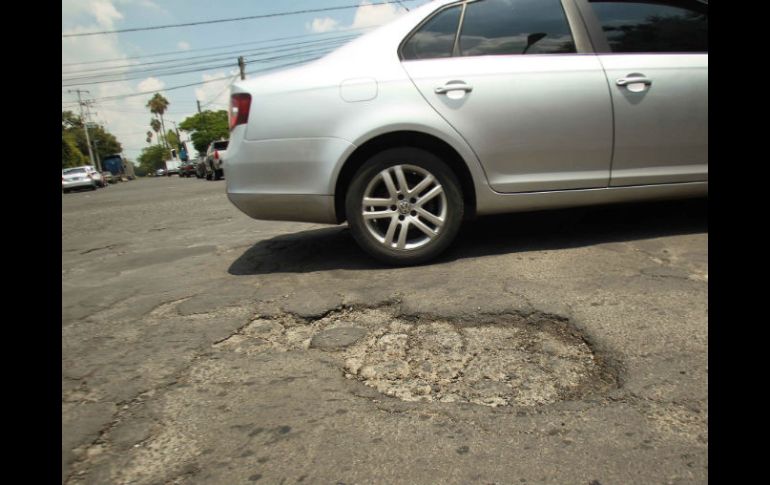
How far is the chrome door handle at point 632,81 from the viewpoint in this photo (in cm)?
Result: 275

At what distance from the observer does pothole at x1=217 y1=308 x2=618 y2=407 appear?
1.58 meters

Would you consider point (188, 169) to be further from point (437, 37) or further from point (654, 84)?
point (654, 84)

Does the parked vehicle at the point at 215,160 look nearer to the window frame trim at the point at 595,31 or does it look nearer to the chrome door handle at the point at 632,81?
the window frame trim at the point at 595,31

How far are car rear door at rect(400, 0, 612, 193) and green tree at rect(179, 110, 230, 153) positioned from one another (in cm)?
6973

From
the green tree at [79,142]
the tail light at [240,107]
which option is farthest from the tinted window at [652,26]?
the green tree at [79,142]

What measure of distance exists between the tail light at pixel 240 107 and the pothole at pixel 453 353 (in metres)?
1.30

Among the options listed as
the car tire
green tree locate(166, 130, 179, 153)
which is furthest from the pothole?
green tree locate(166, 130, 179, 153)

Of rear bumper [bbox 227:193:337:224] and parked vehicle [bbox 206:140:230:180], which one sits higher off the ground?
parked vehicle [bbox 206:140:230:180]

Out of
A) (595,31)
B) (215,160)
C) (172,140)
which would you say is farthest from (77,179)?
(172,140)

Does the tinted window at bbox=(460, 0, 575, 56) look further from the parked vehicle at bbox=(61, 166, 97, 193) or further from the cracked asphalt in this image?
the parked vehicle at bbox=(61, 166, 97, 193)
